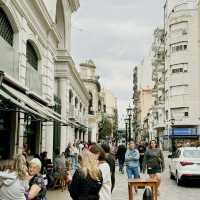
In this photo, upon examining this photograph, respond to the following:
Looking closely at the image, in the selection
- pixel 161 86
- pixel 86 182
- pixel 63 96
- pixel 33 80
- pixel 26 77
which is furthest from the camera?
pixel 161 86

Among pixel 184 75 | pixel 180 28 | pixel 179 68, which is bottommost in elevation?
pixel 184 75

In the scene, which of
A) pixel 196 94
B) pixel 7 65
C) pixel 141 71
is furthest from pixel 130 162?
pixel 141 71

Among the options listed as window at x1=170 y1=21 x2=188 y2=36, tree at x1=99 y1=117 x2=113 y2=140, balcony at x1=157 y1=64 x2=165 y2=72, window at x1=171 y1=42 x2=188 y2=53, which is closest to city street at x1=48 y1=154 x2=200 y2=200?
window at x1=171 y1=42 x2=188 y2=53

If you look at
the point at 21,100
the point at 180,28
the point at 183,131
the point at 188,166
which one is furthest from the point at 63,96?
the point at 180,28

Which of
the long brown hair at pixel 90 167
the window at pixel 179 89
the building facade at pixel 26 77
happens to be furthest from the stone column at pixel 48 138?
the window at pixel 179 89

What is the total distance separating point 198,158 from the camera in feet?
57.9

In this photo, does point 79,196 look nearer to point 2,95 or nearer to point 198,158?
point 2,95

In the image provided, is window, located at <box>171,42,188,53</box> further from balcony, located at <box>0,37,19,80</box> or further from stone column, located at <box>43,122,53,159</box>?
balcony, located at <box>0,37,19,80</box>

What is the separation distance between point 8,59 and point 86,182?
9.94 m

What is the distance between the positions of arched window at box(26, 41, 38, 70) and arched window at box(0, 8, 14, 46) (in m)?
2.59

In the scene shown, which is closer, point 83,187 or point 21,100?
point 83,187

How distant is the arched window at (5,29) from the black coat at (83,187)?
35.5 ft

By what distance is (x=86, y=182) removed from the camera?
5.66m

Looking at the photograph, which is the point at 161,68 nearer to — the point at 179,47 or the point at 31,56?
the point at 179,47
